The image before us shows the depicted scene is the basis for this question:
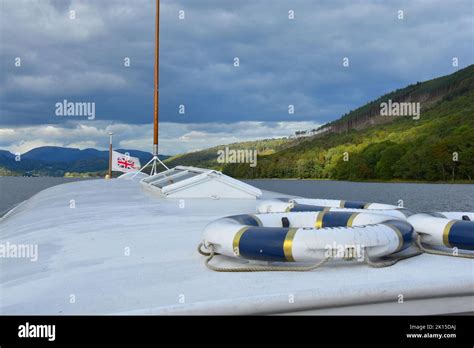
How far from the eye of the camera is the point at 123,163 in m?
24.4

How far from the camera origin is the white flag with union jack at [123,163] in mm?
24172

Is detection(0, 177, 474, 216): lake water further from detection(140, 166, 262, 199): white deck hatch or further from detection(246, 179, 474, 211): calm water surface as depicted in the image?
detection(140, 166, 262, 199): white deck hatch

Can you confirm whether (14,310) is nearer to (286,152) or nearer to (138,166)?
(138,166)

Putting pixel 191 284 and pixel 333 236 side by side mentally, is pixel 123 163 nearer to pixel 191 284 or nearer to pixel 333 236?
pixel 191 284

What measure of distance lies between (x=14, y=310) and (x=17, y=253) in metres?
2.20

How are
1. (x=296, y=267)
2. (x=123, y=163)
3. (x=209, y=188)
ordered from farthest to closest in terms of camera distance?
(x=123, y=163), (x=209, y=188), (x=296, y=267)

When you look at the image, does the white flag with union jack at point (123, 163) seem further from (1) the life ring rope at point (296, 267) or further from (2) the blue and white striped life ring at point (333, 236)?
(1) the life ring rope at point (296, 267)

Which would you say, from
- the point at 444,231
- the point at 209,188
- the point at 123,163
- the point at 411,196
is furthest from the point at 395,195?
the point at 444,231

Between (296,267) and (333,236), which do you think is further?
(296,267)
